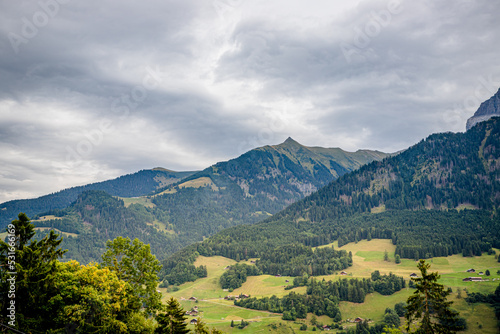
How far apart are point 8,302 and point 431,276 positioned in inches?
2189

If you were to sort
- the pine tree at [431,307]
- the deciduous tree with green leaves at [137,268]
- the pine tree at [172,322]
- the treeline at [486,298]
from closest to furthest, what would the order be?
the pine tree at [431,307] → the pine tree at [172,322] → the deciduous tree with green leaves at [137,268] → the treeline at [486,298]

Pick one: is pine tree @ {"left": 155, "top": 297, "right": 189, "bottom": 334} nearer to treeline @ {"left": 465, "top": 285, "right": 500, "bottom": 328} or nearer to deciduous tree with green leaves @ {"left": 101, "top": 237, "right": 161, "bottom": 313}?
deciduous tree with green leaves @ {"left": 101, "top": 237, "right": 161, "bottom": 313}

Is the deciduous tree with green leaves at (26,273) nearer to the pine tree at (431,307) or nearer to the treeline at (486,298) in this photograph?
the pine tree at (431,307)

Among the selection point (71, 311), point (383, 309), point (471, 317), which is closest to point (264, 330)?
point (383, 309)

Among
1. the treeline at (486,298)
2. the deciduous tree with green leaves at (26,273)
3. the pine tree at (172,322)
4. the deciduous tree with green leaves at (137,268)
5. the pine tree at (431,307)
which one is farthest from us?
the treeline at (486,298)

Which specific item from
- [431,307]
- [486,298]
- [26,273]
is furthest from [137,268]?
[486,298]

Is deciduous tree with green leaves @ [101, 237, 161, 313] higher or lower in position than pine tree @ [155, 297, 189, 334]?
higher

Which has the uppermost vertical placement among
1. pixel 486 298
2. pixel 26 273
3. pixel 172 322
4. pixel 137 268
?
pixel 26 273

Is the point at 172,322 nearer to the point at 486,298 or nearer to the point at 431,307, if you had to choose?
the point at 431,307

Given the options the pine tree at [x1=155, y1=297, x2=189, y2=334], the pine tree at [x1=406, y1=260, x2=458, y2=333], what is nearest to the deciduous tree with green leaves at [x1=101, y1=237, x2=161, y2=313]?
the pine tree at [x1=155, y1=297, x2=189, y2=334]

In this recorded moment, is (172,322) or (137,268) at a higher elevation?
(137,268)

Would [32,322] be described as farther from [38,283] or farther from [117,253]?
[117,253]

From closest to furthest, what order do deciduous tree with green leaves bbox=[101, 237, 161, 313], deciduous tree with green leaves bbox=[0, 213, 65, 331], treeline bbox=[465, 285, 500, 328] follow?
deciduous tree with green leaves bbox=[0, 213, 65, 331] < deciduous tree with green leaves bbox=[101, 237, 161, 313] < treeline bbox=[465, 285, 500, 328]

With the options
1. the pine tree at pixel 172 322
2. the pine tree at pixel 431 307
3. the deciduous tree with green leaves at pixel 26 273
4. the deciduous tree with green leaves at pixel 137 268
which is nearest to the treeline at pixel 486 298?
the pine tree at pixel 431 307
